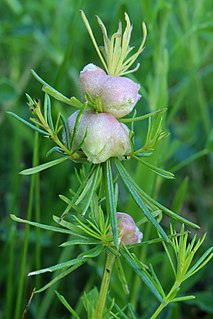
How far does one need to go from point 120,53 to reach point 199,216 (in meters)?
1.25

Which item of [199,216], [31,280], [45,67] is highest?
[45,67]

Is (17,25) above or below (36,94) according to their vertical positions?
above

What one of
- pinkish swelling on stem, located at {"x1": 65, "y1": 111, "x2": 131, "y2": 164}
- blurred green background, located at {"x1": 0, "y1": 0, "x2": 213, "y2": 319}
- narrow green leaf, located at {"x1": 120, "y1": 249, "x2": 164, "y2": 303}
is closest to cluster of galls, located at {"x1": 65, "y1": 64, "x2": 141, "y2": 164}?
pinkish swelling on stem, located at {"x1": 65, "y1": 111, "x2": 131, "y2": 164}

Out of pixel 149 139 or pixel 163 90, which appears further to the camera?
pixel 163 90

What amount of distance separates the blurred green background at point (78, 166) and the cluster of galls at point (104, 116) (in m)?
0.45

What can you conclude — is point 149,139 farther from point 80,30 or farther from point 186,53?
point 80,30

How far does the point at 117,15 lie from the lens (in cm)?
169

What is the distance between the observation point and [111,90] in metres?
0.75

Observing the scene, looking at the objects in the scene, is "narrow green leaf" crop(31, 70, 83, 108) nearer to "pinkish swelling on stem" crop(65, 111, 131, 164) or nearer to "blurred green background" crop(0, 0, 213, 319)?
"pinkish swelling on stem" crop(65, 111, 131, 164)

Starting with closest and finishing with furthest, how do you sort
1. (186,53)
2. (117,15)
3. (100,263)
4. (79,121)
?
(79,121), (100,263), (117,15), (186,53)

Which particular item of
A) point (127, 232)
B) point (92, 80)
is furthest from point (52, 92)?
point (127, 232)

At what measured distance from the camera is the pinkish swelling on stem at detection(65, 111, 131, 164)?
737 mm

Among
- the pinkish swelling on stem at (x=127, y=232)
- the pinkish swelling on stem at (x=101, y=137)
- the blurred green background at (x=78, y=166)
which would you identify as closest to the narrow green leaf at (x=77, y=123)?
the pinkish swelling on stem at (x=101, y=137)

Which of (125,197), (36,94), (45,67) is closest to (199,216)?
(125,197)
